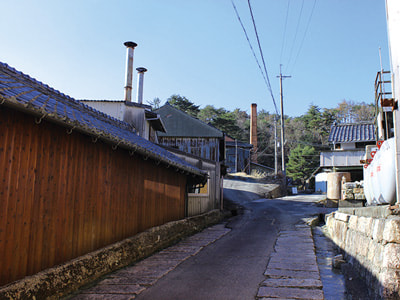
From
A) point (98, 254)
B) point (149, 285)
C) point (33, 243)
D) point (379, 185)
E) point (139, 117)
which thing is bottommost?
point (149, 285)

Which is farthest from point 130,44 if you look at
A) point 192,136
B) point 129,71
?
point 192,136

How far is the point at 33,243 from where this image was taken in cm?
471

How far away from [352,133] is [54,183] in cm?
2886

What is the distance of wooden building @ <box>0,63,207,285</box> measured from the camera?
14.0 ft

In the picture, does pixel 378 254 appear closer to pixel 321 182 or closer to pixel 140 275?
pixel 140 275

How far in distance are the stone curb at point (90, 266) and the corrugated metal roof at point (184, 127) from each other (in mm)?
18097

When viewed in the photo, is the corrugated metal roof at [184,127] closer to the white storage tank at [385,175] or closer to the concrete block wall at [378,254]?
the white storage tank at [385,175]

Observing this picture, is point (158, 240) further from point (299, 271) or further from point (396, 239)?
point (396, 239)

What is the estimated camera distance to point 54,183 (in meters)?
5.18

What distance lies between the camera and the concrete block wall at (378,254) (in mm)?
3975

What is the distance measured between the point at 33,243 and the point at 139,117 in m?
12.2

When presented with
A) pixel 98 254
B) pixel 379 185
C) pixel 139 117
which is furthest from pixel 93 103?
pixel 379 185

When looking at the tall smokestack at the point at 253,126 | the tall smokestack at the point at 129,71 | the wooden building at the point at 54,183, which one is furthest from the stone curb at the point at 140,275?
the tall smokestack at the point at 253,126

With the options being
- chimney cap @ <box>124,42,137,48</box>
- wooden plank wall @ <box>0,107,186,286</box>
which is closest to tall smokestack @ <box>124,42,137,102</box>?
chimney cap @ <box>124,42,137,48</box>
